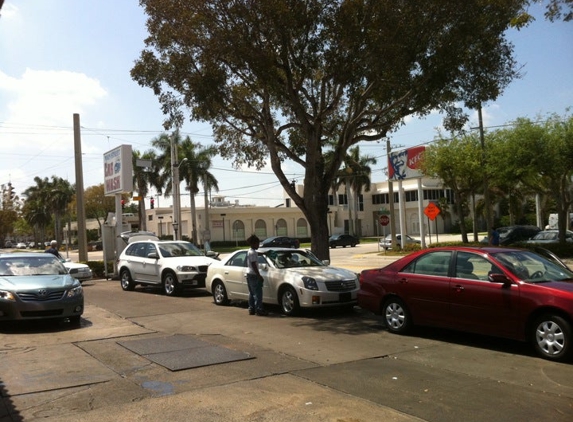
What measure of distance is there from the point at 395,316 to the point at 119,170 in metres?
17.1

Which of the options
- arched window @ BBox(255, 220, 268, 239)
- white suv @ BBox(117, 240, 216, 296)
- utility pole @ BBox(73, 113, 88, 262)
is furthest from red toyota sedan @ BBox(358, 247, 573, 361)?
arched window @ BBox(255, 220, 268, 239)

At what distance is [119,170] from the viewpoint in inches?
939

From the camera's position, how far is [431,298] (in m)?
8.92

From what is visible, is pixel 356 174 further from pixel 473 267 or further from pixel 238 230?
pixel 473 267

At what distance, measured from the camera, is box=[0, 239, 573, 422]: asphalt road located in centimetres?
558

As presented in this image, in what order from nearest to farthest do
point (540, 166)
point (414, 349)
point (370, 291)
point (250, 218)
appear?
1. point (414, 349)
2. point (370, 291)
3. point (540, 166)
4. point (250, 218)

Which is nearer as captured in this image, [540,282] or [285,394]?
[285,394]

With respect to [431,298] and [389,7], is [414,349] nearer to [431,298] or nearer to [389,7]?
[431,298]

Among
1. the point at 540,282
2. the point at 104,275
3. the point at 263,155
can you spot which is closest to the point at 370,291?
the point at 540,282

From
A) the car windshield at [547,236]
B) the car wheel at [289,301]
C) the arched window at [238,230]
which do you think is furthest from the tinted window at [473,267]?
the arched window at [238,230]

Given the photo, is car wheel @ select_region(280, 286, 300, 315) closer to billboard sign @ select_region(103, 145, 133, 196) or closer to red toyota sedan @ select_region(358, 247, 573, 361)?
red toyota sedan @ select_region(358, 247, 573, 361)

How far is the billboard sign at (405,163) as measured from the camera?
121ft

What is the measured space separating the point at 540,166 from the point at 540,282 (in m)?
20.4

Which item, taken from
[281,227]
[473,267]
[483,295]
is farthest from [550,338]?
[281,227]
